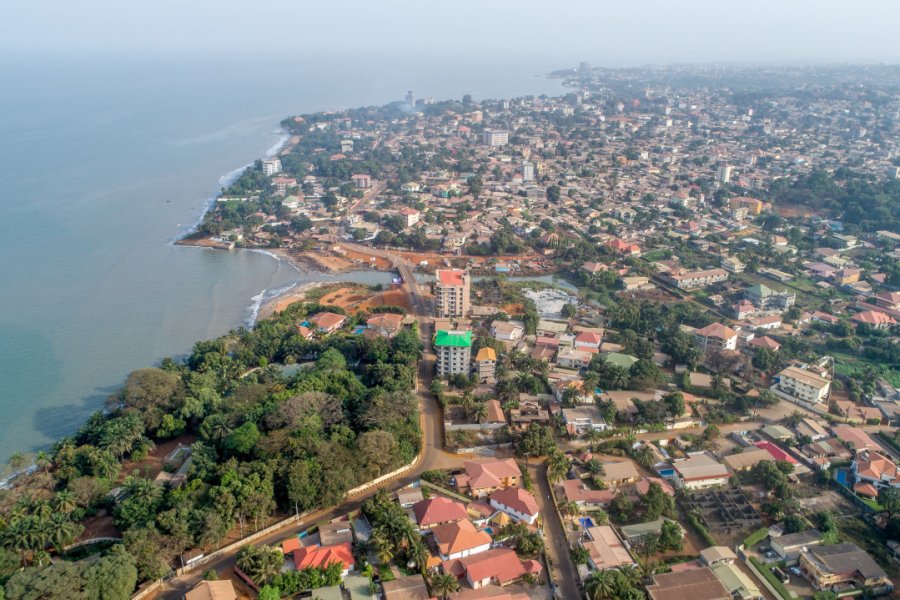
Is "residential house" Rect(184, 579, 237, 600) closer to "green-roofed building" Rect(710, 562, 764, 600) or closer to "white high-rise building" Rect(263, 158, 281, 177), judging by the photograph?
"green-roofed building" Rect(710, 562, 764, 600)

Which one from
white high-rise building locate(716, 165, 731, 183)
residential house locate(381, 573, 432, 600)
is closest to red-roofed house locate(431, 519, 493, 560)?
residential house locate(381, 573, 432, 600)

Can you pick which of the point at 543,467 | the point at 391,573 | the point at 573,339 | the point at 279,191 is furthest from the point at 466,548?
the point at 279,191

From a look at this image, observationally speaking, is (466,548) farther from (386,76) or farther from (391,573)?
(386,76)

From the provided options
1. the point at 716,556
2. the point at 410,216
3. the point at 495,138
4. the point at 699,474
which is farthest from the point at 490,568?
the point at 495,138

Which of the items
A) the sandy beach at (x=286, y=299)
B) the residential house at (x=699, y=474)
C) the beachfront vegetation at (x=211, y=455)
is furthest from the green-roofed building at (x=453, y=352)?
the sandy beach at (x=286, y=299)

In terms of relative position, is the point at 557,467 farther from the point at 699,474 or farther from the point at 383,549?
the point at 383,549

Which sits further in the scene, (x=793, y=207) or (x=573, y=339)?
(x=793, y=207)

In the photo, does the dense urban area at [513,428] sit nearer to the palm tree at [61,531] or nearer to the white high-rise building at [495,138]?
the palm tree at [61,531]
